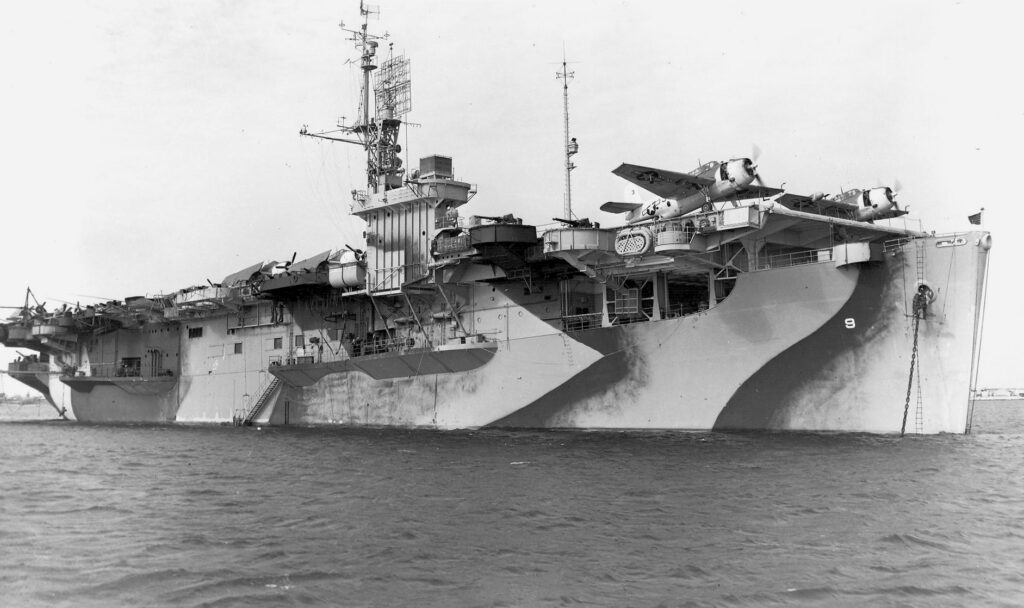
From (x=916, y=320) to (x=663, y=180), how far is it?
6.27 meters

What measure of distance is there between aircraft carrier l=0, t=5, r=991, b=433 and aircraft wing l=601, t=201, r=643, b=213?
9 cm

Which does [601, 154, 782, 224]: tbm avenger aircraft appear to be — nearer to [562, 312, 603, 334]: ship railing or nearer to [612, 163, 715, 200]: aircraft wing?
[612, 163, 715, 200]: aircraft wing

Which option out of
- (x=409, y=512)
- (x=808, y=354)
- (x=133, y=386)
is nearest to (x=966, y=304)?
(x=808, y=354)

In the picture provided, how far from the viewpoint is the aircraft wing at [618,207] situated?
23703mm

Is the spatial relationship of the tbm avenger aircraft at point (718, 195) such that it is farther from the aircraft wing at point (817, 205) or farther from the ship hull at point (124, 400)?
the ship hull at point (124, 400)

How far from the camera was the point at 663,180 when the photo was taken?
20.5 metres

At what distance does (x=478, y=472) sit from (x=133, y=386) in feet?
85.3

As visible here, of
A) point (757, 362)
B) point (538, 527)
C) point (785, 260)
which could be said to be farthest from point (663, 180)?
point (538, 527)

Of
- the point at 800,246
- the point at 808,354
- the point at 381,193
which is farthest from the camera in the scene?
the point at 381,193

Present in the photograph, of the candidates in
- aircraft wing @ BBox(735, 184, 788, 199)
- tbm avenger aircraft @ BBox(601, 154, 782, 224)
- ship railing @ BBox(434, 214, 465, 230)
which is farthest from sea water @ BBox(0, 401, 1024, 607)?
ship railing @ BBox(434, 214, 465, 230)

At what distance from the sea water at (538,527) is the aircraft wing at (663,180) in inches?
242

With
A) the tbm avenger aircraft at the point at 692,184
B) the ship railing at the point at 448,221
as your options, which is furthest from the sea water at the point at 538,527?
the ship railing at the point at 448,221

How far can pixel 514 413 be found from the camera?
23.8 meters

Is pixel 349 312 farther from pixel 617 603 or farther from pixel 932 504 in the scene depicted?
pixel 617 603
